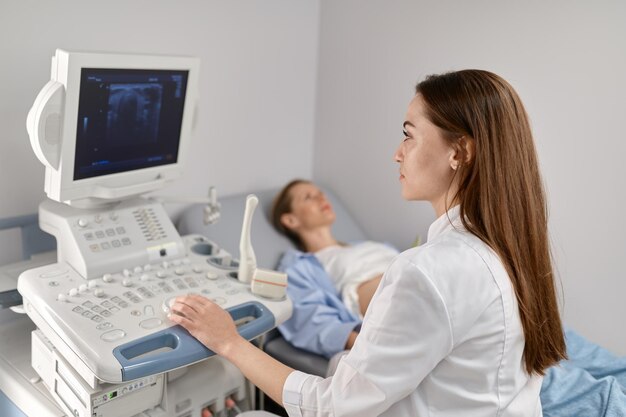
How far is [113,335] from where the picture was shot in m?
1.31

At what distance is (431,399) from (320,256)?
1.23 metres

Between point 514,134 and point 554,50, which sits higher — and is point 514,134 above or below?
below

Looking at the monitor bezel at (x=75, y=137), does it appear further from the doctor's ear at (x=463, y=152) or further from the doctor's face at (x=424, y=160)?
the doctor's ear at (x=463, y=152)

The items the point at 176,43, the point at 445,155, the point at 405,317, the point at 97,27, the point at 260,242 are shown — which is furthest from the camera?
the point at 260,242

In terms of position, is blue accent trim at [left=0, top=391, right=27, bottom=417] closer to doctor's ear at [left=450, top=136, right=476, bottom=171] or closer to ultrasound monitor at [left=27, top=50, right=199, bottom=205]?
ultrasound monitor at [left=27, top=50, right=199, bottom=205]

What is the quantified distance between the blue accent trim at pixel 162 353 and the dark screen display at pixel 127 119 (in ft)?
1.47

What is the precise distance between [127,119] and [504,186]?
3.09 feet

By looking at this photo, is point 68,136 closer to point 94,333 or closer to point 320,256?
point 94,333

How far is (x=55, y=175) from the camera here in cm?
148

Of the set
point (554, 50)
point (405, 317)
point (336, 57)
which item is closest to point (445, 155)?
point (405, 317)

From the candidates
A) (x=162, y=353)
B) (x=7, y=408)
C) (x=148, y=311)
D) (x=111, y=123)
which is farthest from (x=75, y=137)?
(x=7, y=408)

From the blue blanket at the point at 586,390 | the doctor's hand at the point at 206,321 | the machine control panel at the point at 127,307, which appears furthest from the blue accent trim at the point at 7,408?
the blue blanket at the point at 586,390

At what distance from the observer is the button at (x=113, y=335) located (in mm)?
1297

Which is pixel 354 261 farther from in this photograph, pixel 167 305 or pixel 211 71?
pixel 167 305
